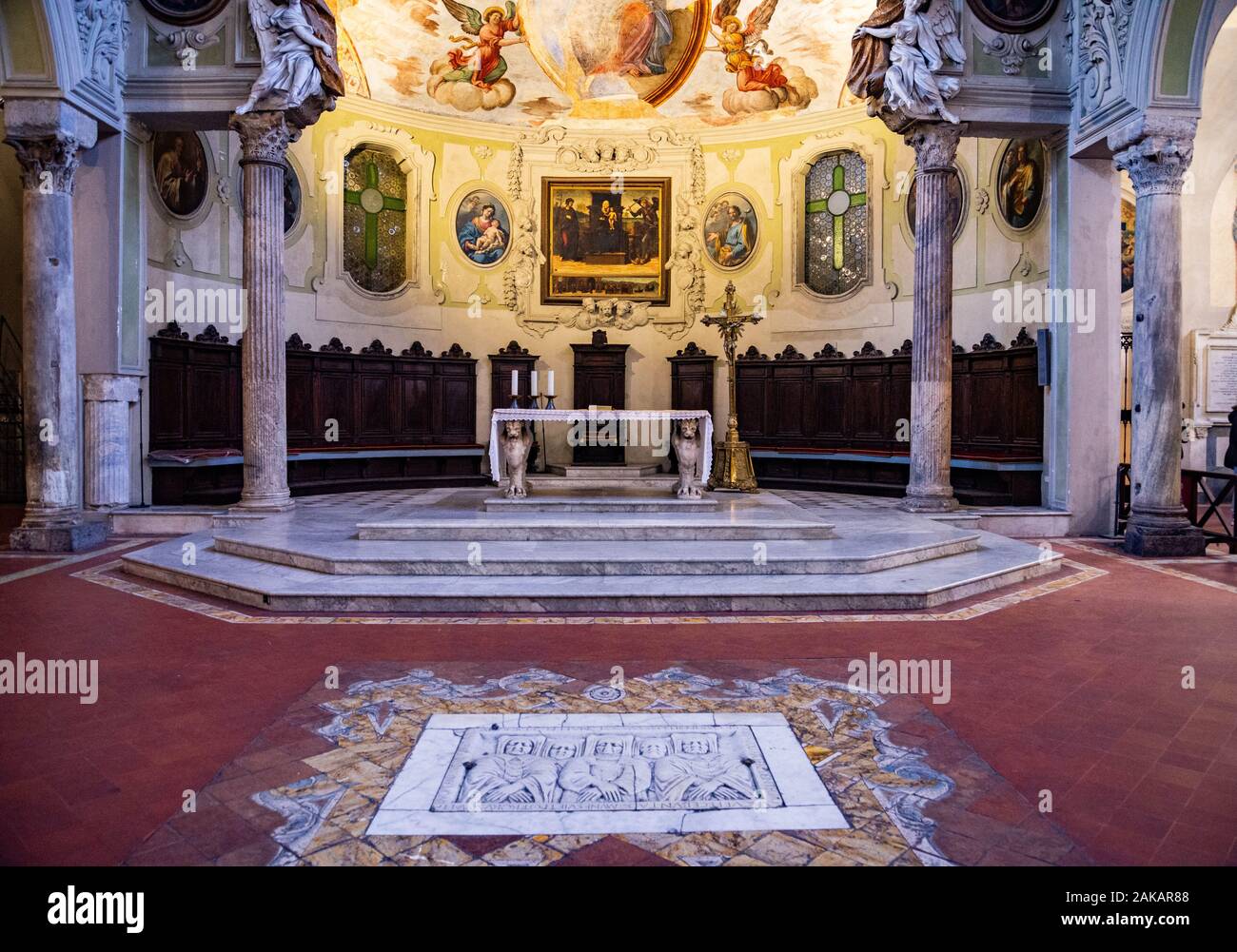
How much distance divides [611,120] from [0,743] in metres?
15.3

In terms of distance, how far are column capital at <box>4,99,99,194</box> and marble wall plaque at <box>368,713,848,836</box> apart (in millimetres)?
8548

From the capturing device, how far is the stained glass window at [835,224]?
1519cm

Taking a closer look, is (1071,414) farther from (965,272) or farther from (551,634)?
(551,634)

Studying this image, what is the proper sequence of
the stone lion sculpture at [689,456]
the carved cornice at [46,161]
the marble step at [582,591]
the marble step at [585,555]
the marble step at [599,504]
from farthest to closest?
1. the stone lion sculpture at [689,456]
2. the marble step at [599,504]
3. the carved cornice at [46,161]
4. the marble step at [585,555]
5. the marble step at [582,591]

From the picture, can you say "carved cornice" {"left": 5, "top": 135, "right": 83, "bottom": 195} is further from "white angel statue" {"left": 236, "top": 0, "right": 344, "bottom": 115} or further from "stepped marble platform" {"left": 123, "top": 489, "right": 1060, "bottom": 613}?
"stepped marble platform" {"left": 123, "top": 489, "right": 1060, "bottom": 613}

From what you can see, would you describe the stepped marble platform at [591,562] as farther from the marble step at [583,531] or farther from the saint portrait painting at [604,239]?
the saint portrait painting at [604,239]

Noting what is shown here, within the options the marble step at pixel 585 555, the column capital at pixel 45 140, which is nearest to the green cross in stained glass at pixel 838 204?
the marble step at pixel 585 555

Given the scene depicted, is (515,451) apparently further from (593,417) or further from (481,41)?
(481,41)

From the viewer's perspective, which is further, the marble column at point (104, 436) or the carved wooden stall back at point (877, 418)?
the carved wooden stall back at point (877, 418)

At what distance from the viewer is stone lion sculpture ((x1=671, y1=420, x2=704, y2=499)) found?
382 inches

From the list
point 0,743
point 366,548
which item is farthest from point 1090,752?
point 366,548

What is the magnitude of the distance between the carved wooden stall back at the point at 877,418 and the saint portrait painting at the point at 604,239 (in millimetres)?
2739

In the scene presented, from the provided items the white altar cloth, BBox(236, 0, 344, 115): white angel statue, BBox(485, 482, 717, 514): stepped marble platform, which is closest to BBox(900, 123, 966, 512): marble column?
the white altar cloth

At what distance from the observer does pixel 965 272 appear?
523 inches
